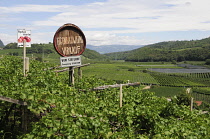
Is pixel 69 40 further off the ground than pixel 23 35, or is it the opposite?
pixel 23 35

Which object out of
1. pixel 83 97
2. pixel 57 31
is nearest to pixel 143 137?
pixel 83 97

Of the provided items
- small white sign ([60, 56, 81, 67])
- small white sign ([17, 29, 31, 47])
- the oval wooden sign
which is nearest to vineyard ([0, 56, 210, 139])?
small white sign ([60, 56, 81, 67])

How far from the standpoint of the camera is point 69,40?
9.56 m

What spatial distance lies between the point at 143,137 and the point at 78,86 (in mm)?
4484

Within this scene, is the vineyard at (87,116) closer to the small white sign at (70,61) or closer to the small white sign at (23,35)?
the small white sign at (70,61)

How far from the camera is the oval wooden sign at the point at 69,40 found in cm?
928

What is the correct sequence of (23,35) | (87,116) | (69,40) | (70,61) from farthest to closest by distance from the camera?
(23,35), (69,40), (70,61), (87,116)

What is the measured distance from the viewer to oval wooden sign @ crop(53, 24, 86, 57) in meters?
9.28

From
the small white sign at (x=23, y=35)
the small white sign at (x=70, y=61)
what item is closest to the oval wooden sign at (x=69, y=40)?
the small white sign at (x=70, y=61)

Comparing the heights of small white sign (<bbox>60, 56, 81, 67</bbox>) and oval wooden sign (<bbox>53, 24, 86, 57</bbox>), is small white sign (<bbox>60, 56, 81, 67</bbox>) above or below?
below

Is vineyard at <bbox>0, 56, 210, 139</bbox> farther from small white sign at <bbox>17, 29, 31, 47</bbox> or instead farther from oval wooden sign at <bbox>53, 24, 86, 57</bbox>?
small white sign at <bbox>17, 29, 31, 47</bbox>

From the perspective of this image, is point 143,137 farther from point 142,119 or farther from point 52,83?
point 52,83

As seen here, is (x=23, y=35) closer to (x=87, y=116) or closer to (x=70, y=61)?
(x=70, y=61)

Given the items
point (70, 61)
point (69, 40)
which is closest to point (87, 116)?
point (70, 61)
